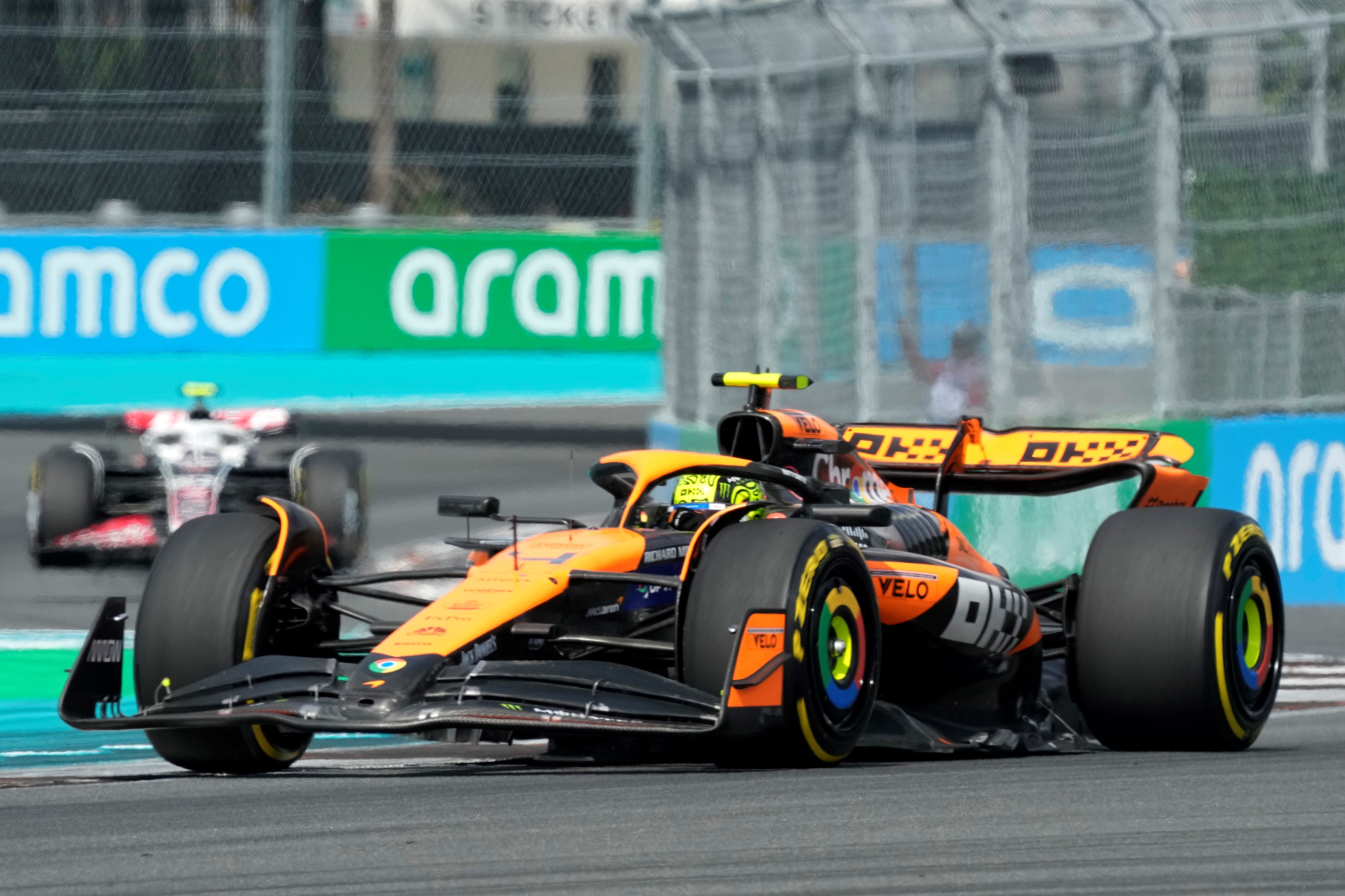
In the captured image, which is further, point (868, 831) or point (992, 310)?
point (992, 310)

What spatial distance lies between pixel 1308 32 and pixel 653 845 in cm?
793

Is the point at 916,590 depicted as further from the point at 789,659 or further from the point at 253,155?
the point at 253,155

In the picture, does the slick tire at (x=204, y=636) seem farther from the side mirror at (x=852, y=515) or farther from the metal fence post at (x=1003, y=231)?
the metal fence post at (x=1003, y=231)

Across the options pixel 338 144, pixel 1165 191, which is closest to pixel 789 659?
pixel 1165 191

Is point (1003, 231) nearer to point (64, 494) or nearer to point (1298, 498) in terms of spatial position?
point (1298, 498)

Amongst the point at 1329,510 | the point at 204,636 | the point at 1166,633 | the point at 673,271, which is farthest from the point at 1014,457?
the point at 673,271

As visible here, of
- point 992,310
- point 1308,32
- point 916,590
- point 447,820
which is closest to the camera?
point 447,820

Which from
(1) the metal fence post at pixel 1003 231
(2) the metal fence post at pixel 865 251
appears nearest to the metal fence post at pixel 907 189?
(2) the metal fence post at pixel 865 251

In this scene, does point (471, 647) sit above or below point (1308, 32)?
below

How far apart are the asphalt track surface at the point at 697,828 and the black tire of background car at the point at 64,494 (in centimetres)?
583

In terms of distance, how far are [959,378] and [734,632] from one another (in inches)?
268

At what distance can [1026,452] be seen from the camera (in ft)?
26.9

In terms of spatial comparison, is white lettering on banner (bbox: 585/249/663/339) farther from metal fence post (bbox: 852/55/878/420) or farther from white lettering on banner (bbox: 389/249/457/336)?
metal fence post (bbox: 852/55/878/420)

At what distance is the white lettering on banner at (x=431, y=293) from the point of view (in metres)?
18.0
